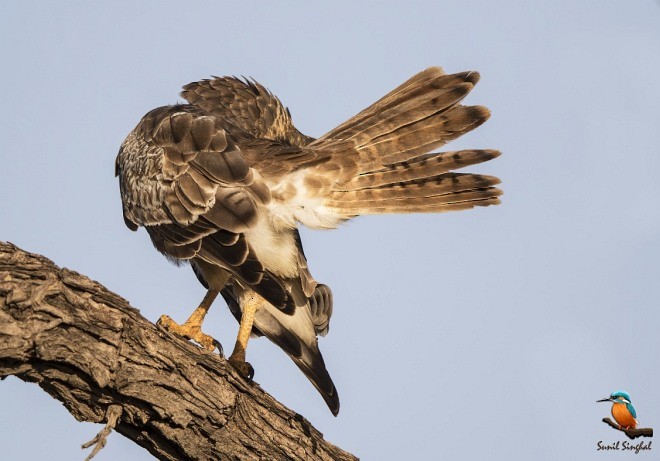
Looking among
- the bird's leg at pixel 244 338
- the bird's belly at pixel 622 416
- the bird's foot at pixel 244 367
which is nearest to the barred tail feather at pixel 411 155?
the bird's leg at pixel 244 338

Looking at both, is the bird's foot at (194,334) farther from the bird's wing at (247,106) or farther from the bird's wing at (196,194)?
the bird's wing at (247,106)

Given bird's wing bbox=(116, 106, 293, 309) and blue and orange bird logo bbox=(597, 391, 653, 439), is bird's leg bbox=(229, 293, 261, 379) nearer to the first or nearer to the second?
bird's wing bbox=(116, 106, 293, 309)

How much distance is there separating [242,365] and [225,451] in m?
1.22

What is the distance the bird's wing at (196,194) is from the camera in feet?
19.4

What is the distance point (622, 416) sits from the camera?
691 cm

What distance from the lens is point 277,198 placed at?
6.30 meters

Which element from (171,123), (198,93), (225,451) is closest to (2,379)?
(225,451)

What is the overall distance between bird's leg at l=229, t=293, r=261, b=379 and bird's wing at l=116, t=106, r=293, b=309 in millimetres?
625

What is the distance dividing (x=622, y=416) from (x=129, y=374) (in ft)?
13.7

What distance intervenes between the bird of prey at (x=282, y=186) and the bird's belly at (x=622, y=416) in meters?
2.23

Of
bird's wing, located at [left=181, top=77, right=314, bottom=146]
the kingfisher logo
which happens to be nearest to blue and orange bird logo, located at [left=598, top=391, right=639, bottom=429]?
the kingfisher logo

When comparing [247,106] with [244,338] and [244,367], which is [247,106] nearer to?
[244,338]

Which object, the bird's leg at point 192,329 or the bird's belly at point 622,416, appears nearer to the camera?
the bird's leg at point 192,329

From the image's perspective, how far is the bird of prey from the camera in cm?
590
